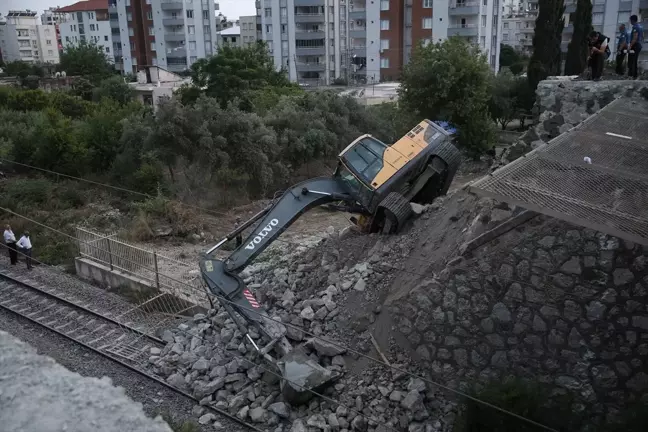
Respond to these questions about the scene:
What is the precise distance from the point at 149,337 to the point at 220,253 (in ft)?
15.6

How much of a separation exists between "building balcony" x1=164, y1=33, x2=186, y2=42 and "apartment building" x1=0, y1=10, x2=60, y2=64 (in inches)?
1084

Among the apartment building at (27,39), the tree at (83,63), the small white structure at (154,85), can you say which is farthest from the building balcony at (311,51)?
the apartment building at (27,39)

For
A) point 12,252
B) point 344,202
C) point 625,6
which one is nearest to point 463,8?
point 625,6

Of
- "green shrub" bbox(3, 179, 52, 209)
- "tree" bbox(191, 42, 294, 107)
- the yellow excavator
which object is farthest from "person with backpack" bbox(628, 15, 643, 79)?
"tree" bbox(191, 42, 294, 107)

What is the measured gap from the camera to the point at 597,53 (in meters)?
14.5

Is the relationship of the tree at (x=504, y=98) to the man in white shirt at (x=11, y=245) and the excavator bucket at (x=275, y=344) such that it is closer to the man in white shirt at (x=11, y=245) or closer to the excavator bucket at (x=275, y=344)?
A: the man in white shirt at (x=11, y=245)

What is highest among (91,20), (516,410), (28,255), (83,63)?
(91,20)

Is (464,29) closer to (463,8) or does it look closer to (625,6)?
(463,8)

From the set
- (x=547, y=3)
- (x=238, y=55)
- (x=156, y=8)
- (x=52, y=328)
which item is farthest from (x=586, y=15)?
(x=156, y=8)

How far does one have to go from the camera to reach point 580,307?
7441mm

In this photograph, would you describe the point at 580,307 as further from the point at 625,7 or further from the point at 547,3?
the point at 625,7

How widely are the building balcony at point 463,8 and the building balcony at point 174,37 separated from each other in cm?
2803

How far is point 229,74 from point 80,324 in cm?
2414

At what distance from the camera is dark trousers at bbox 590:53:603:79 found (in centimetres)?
1451
